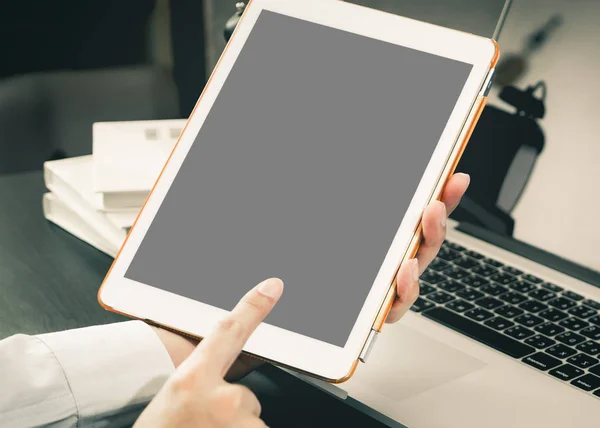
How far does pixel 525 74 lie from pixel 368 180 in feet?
1.27

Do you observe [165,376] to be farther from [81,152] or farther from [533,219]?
[81,152]

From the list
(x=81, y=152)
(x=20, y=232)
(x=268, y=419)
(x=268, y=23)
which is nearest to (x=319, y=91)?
(x=268, y=23)

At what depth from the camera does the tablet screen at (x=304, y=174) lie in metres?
0.54

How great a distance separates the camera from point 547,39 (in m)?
0.80

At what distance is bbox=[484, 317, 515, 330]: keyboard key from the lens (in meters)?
0.66

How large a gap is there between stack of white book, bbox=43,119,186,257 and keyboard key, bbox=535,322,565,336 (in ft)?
1.57

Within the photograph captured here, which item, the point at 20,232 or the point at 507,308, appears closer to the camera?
the point at 507,308

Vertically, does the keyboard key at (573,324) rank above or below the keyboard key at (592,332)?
below

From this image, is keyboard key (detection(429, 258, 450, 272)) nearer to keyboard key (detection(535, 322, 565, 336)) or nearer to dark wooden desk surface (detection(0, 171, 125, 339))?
keyboard key (detection(535, 322, 565, 336))

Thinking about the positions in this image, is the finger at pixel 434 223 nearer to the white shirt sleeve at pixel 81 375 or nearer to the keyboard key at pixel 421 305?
the keyboard key at pixel 421 305

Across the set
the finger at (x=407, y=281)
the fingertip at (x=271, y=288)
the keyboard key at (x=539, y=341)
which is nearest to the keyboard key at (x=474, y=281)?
the keyboard key at (x=539, y=341)

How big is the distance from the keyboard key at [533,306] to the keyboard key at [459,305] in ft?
0.20

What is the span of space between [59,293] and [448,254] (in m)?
0.48

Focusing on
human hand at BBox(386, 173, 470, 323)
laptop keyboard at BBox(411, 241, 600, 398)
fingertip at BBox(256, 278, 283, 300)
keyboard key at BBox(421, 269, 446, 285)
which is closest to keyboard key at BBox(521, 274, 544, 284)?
laptop keyboard at BBox(411, 241, 600, 398)
